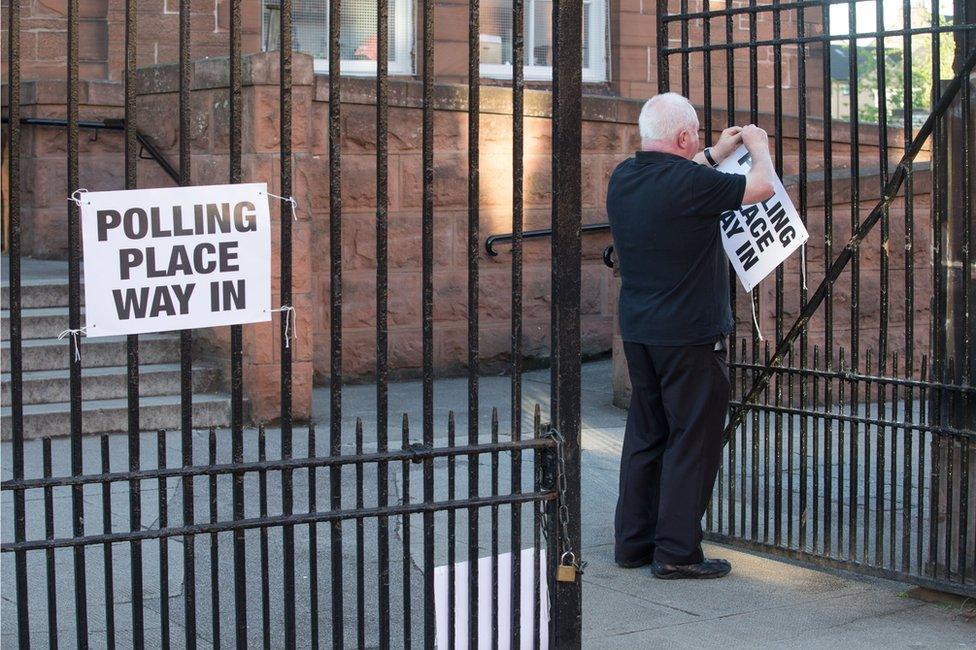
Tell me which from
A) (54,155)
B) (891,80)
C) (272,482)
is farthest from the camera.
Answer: (891,80)

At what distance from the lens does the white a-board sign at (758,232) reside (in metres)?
5.73

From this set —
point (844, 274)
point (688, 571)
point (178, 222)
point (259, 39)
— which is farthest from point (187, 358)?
point (259, 39)

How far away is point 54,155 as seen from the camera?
10.8 meters

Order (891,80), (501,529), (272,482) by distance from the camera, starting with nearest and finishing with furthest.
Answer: (501,529) → (272,482) → (891,80)

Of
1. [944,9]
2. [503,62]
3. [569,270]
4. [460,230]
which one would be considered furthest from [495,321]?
[944,9]

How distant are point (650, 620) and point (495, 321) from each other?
5.40 m

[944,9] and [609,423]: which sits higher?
[944,9]

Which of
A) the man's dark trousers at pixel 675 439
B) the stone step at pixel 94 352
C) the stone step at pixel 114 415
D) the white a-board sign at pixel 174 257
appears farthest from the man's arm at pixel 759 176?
the stone step at pixel 94 352

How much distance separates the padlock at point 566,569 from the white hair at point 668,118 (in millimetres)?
1853

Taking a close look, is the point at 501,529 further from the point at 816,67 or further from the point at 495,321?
the point at 816,67

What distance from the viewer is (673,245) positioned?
17.9ft

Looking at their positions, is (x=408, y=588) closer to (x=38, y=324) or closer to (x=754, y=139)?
(x=754, y=139)

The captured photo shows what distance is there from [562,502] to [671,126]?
175 centimetres

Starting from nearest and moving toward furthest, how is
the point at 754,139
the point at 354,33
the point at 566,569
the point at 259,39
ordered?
the point at 566,569 < the point at 754,139 < the point at 259,39 < the point at 354,33
